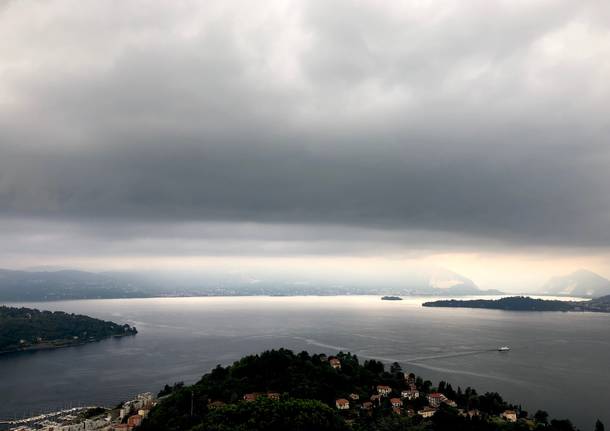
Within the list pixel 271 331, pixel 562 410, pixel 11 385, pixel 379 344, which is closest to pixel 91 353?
pixel 11 385

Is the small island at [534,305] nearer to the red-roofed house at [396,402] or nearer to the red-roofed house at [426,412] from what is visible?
the red-roofed house at [426,412]

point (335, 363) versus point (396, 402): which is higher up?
point (335, 363)

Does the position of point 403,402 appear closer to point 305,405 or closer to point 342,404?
point 342,404

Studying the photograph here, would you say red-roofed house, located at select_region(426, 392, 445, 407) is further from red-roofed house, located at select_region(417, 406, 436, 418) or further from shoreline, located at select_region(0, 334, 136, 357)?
shoreline, located at select_region(0, 334, 136, 357)

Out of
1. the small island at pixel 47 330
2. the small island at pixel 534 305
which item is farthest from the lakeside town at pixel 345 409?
the small island at pixel 534 305

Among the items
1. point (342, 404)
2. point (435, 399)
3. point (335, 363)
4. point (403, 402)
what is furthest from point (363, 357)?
point (342, 404)

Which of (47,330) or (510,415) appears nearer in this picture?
(510,415)

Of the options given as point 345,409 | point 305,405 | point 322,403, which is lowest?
point 345,409
